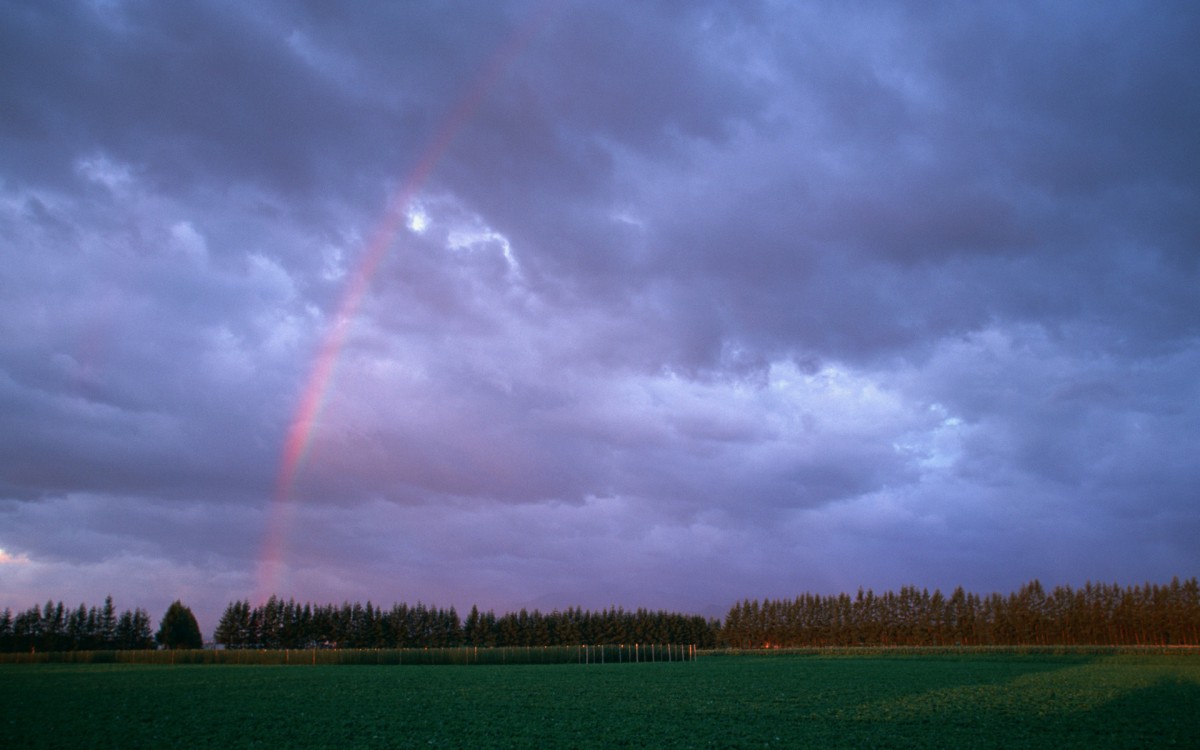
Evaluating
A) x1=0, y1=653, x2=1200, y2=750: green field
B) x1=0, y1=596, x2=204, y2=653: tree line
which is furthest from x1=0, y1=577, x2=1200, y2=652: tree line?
x1=0, y1=653, x2=1200, y2=750: green field

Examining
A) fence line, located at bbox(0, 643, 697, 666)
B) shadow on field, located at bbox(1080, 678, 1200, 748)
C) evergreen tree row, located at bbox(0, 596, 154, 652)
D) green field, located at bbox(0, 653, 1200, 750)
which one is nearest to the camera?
green field, located at bbox(0, 653, 1200, 750)

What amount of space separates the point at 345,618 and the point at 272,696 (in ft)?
351

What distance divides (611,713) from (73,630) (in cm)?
13267

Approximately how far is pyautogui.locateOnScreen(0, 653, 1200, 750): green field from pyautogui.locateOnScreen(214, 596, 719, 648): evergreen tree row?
306ft

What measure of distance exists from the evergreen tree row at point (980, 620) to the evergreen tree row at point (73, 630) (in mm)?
110791

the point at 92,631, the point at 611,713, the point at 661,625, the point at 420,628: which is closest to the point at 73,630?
the point at 92,631

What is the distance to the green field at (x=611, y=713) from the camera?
72.5ft

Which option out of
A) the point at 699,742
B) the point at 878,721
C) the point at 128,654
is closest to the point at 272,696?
the point at 699,742

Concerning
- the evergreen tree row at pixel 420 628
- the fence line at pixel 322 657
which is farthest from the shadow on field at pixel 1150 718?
the evergreen tree row at pixel 420 628

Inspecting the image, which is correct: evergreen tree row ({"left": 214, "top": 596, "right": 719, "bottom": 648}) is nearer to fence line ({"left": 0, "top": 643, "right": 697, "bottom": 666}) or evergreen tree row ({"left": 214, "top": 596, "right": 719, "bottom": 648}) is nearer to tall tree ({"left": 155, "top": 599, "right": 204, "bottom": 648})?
tall tree ({"left": 155, "top": 599, "right": 204, "bottom": 648})

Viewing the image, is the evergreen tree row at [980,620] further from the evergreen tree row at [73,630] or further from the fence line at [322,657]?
the evergreen tree row at [73,630]

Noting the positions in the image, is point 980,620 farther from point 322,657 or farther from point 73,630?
point 73,630

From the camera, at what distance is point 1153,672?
50719mm

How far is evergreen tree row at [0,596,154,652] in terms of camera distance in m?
120
